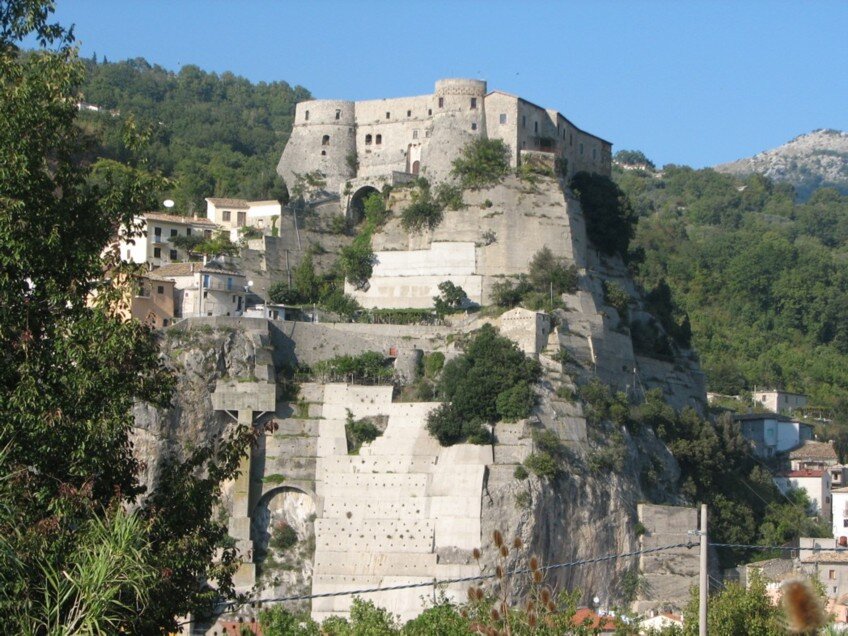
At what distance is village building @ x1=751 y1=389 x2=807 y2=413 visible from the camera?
7738cm

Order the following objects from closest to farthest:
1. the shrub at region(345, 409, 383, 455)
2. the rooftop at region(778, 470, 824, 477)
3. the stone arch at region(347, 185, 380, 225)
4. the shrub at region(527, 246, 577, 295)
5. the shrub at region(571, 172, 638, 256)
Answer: the shrub at region(345, 409, 383, 455) < the shrub at region(527, 246, 577, 295) < the shrub at region(571, 172, 638, 256) < the rooftop at region(778, 470, 824, 477) < the stone arch at region(347, 185, 380, 225)

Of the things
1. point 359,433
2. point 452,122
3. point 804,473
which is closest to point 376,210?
point 452,122

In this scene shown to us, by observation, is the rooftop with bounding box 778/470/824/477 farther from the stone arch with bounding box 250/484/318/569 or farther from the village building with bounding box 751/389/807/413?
the stone arch with bounding box 250/484/318/569

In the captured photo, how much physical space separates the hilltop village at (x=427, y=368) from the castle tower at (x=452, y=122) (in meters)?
0.08

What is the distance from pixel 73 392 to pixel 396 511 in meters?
31.9

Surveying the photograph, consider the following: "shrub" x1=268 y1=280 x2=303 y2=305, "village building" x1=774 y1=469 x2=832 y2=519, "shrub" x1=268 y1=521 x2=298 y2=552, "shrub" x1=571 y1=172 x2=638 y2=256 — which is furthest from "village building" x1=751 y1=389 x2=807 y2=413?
"shrub" x1=268 y1=521 x2=298 y2=552

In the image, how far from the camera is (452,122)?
61.8m

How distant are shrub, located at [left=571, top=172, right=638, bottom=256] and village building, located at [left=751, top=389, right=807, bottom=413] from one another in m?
16.7

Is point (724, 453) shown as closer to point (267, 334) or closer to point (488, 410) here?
point (488, 410)

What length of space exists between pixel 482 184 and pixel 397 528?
1665cm

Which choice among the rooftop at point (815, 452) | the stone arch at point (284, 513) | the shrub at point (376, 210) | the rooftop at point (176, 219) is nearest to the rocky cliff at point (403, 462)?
the stone arch at point (284, 513)

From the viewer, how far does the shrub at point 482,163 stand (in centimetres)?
6009

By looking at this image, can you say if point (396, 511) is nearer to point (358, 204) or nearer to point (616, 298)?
point (616, 298)

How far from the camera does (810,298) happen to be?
89938 millimetres
